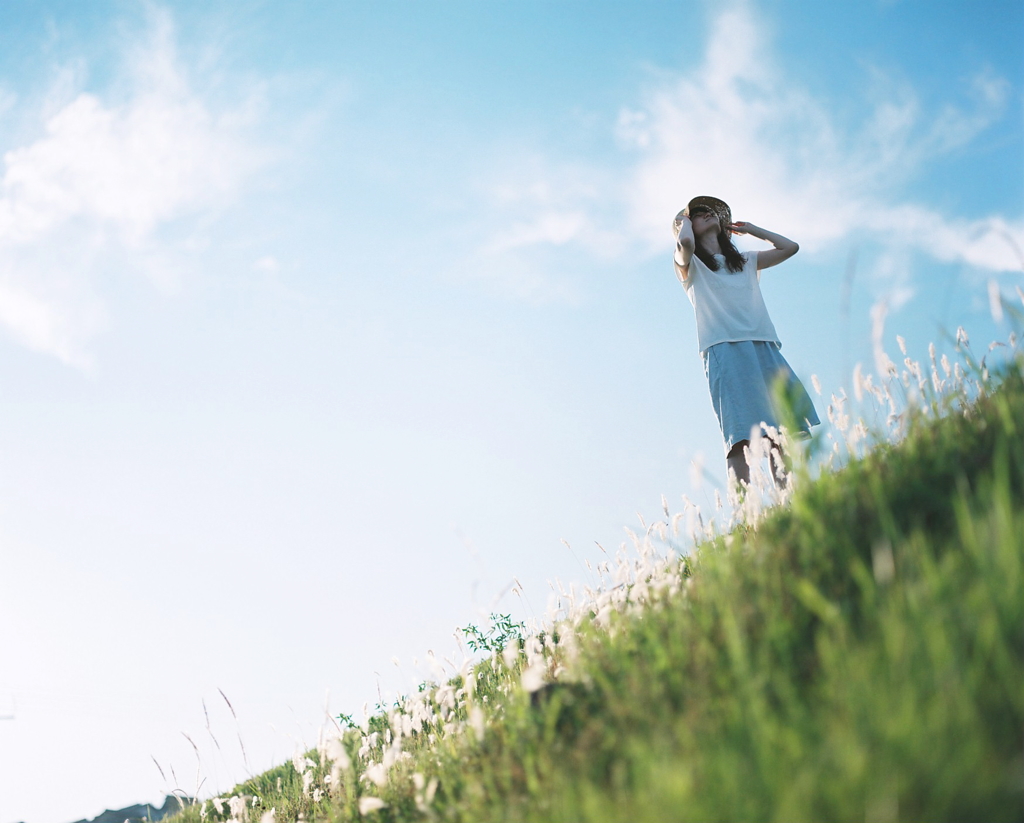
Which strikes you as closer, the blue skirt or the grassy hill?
the grassy hill

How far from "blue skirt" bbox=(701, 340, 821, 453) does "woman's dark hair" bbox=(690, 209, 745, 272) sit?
0.70 meters

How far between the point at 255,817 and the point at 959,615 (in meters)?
4.51

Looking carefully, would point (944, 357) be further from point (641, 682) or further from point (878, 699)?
point (878, 699)

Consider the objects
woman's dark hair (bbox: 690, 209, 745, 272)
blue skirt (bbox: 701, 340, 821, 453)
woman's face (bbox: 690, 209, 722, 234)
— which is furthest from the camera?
woman's face (bbox: 690, 209, 722, 234)

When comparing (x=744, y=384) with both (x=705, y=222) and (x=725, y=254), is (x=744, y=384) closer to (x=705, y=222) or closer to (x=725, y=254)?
(x=725, y=254)

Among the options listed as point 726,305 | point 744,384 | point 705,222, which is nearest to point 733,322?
point 726,305

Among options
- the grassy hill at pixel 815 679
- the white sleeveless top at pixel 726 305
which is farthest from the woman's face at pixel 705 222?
the grassy hill at pixel 815 679

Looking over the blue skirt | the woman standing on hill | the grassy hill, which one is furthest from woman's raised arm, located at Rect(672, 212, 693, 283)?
the grassy hill

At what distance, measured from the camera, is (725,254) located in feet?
18.8

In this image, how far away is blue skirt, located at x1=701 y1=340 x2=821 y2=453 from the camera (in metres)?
4.89

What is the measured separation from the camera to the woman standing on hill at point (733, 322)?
195 inches

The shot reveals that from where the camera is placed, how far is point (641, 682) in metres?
2.15

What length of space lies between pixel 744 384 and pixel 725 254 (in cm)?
127

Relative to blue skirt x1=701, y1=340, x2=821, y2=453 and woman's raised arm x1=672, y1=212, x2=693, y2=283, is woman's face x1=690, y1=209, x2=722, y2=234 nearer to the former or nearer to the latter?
woman's raised arm x1=672, y1=212, x2=693, y2=283
